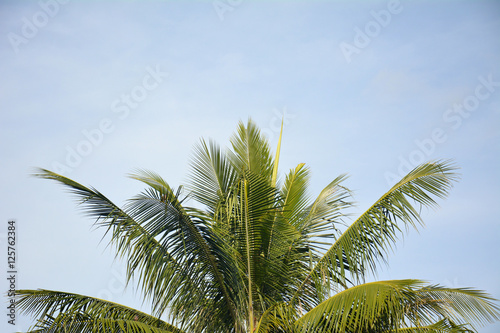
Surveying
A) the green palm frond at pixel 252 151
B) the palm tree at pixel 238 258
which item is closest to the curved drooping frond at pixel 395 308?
the palm tree at pixel 238 258

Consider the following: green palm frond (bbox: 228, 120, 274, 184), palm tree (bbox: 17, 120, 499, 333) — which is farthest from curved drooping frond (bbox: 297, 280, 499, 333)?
green palm frond (bbox: 228, 120, 274, 184)

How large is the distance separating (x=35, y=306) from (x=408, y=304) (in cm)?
576

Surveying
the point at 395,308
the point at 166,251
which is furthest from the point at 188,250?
the point at 395,308

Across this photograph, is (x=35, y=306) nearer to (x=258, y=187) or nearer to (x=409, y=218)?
(x=258, y=187)

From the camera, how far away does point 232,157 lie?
10016 mm

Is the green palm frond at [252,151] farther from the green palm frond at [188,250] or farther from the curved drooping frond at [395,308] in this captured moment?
the curved drooping frond at [395,308]

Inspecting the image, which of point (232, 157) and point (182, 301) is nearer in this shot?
point (182, 301)

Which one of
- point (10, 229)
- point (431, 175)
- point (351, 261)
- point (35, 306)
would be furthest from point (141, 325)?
point (431, 175)

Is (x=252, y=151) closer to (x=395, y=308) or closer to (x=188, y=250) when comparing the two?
(x=188, y=250)

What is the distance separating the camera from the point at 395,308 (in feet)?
22.8

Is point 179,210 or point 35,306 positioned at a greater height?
point 179,210

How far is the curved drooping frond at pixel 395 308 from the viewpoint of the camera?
656 centimetres

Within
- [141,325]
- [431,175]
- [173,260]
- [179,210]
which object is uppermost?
[431,175]

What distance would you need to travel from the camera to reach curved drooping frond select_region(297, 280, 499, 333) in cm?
656
